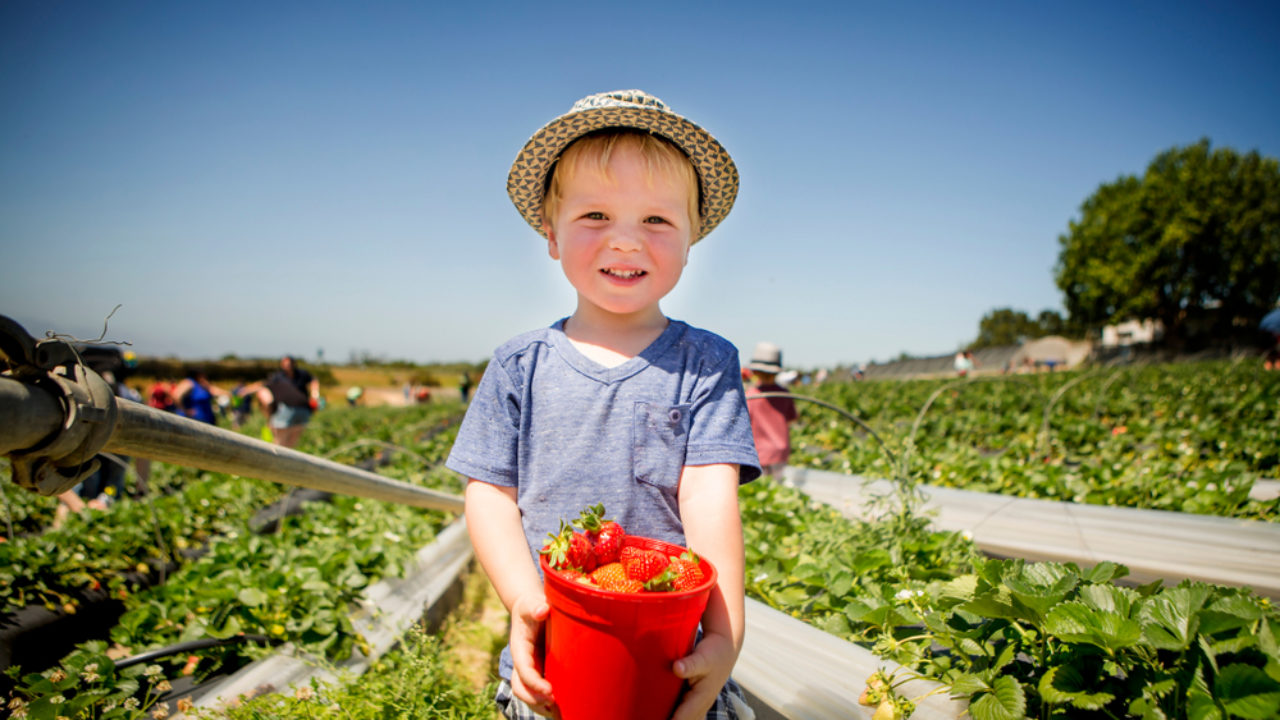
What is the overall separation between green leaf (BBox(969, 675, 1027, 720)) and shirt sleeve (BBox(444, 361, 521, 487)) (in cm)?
103

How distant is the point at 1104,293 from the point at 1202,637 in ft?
126

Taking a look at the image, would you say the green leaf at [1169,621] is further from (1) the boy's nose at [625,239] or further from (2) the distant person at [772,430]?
(2) the distant person at [772,430]

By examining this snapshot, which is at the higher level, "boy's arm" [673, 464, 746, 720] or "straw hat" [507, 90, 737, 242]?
"straw hat" [507, 90, 737, 242]

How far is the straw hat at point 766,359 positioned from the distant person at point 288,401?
626 centimetres

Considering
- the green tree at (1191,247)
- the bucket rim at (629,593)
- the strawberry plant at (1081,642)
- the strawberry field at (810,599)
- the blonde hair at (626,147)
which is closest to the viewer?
the bucket rim at (629,593)

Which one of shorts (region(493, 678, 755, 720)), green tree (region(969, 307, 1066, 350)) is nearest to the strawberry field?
shorts (region(493, 678, 755, 720))

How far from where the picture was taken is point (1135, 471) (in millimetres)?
3859

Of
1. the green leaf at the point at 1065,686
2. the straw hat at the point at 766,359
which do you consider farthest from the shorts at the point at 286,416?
the green leaf at the point at 1065,686

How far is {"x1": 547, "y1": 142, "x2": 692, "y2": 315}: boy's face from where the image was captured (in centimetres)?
117

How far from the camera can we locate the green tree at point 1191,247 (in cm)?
2850

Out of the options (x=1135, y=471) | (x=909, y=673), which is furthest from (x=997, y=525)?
(x=909, y=673)

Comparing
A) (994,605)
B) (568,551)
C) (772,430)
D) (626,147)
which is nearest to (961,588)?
(994,605)

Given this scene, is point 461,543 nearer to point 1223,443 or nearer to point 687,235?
point 687,235

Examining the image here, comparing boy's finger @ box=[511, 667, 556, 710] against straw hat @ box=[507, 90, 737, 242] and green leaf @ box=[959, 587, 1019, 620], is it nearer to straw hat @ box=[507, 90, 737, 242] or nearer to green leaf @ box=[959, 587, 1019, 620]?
green leaf @ box=[959, 587, 1019, 620]
